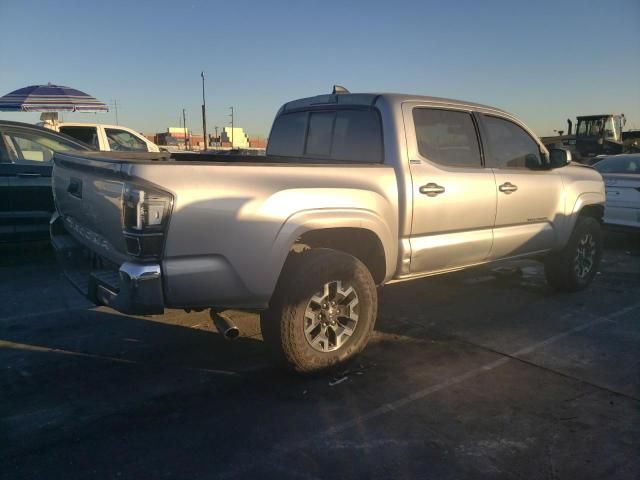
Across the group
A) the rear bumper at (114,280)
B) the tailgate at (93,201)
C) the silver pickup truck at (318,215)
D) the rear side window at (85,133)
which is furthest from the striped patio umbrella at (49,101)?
the rear bumper at (114,280)

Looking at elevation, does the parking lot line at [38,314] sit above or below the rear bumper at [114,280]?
below

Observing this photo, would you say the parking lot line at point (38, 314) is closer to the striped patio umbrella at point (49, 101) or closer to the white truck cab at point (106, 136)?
the white truck cab at point (106, 136)

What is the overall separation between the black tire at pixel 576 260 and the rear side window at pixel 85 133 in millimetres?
8904

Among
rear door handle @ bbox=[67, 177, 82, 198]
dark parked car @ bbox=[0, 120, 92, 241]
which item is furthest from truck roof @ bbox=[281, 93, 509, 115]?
dark parked car @ bbox=[0, 120, 92, 241]

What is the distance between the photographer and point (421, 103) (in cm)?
424

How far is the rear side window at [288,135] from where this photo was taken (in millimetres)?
4948

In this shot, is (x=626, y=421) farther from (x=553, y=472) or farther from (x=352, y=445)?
(x=352, y=445)

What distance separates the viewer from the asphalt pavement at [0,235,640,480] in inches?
Answer: 104

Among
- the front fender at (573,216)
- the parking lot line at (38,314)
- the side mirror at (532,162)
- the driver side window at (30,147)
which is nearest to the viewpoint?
the parking lot line at (38,314)

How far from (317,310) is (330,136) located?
5.69 ft

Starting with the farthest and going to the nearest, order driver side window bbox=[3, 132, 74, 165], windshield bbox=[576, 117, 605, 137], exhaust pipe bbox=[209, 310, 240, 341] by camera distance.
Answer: windshield bbox=[576, 117, 605, 137]
driver side window bbox=[3, 132, 74, 165]
exhaust pipe bbox=[209, 310, 240, 341]

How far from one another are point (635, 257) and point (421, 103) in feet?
18.6

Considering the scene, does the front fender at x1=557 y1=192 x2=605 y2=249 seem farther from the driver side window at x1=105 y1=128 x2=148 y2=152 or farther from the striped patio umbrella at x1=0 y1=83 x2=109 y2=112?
the striped patio umbrella at x1=0 y1=83 x2=109 y2=112

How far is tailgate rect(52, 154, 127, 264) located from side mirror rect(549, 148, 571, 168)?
419cm
